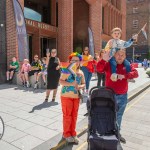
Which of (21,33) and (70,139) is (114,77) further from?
(21,33)

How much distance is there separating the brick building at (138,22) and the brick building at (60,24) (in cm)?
2735

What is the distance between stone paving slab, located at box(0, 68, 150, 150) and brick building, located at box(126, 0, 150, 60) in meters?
50.0

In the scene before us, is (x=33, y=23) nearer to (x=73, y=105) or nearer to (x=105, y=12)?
(x=105, y=12)

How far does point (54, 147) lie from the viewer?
438 centimetres

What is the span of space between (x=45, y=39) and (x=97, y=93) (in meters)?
19.0

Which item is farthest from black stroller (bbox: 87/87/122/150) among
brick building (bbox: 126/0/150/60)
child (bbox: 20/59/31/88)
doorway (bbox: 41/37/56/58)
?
brick building (bbox: 126/0/150/60)

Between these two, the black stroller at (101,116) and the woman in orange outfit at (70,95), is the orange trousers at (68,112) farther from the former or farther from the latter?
the black stroller at (101,116)

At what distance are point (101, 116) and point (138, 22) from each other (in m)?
57.7

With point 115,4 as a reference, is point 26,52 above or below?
below

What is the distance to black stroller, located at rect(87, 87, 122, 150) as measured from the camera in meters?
3.99

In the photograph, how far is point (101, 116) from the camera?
421 centimetres

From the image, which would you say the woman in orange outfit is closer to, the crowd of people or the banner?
the crowd of people

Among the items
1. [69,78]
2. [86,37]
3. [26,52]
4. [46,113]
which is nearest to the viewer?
[69,78]

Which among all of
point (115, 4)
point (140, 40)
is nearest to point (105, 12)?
point (115, 4)
